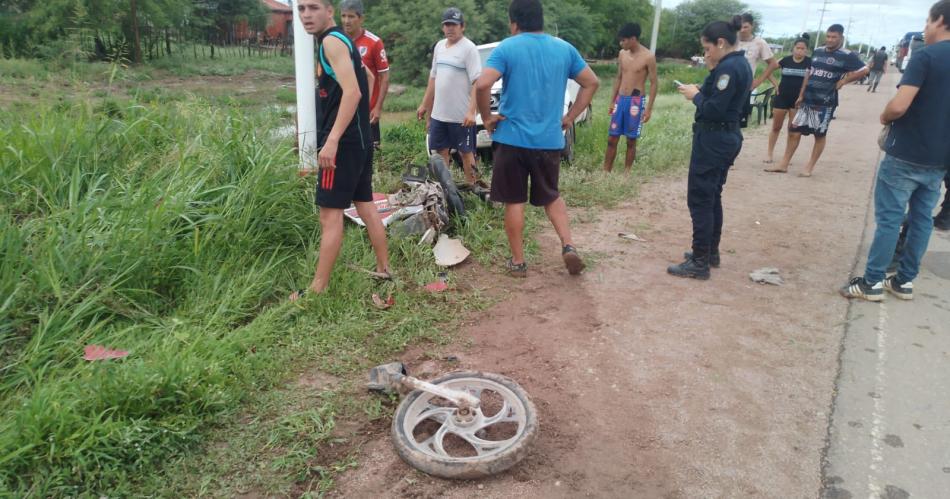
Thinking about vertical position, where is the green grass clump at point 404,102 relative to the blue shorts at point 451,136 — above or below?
below

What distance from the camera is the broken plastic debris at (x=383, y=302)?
4.04m

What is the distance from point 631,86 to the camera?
25.0 feet

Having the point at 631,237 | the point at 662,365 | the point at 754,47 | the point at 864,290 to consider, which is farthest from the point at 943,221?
the point at 662,365

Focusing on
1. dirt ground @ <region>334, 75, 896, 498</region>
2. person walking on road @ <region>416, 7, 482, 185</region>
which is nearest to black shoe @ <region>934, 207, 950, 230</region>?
dirt ground @ <region>334, 75, 896, 498</region>

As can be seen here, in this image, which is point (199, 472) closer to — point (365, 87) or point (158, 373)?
point (158, 373)

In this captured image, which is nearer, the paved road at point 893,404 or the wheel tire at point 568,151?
the paved road at point 893,404

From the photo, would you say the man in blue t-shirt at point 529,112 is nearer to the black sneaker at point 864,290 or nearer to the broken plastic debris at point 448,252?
the broken plastic debris at point 448,252

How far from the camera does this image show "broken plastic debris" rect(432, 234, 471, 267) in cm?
482

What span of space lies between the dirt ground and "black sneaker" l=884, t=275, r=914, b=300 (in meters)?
0.38

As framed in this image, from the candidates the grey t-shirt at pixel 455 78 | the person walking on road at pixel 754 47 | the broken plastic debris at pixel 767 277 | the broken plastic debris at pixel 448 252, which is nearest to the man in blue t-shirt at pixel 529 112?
the broken plastic debris at pixel 448 252

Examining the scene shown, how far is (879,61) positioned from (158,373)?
32.0 m

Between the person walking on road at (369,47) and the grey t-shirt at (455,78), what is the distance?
58cm

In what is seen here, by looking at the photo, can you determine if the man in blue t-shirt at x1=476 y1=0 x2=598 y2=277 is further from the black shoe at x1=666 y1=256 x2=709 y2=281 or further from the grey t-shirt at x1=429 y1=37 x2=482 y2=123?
the grey t-shirt at x1=429 y1=37 x2=482 y2=123

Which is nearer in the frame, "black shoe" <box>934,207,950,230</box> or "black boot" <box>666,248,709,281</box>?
"black boot" <box>666,248,709,281</box>
